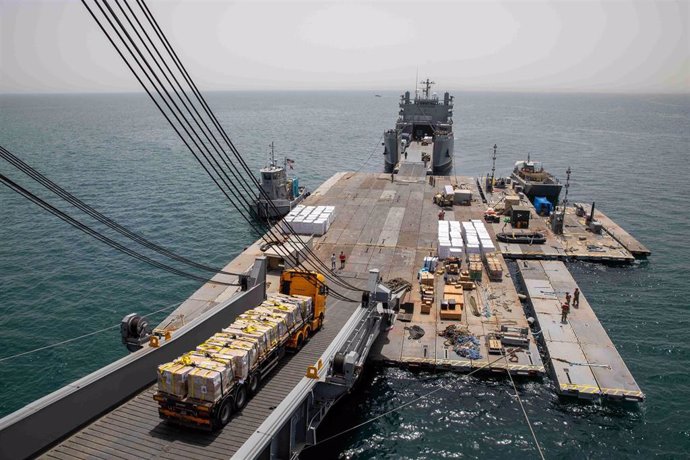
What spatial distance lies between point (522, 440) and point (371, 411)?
7.20 meters

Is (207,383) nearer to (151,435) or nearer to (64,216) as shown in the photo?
(151,435)

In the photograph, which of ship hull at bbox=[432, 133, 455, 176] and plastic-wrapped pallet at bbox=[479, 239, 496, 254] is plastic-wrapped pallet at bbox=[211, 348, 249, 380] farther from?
ship hull at bbox=[432, 133, 455, 176]

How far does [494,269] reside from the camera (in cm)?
3638

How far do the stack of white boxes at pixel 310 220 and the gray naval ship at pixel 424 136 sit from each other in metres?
27.9

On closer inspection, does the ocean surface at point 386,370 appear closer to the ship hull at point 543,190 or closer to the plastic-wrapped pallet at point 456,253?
the ship hull at point 543,190

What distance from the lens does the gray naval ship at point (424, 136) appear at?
81.7 metres

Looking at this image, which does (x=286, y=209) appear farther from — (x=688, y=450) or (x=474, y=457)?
(x=688, y=450)

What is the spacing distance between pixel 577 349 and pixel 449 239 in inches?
635

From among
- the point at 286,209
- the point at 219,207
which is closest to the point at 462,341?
the point at 286,209

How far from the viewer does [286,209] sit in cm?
5772

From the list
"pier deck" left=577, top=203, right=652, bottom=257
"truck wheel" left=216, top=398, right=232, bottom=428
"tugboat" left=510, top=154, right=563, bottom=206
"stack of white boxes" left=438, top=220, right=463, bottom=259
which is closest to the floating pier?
"pier deck" left=577, top=203, right=652, bottom=257

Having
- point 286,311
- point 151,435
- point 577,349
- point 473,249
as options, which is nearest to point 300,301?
point 286,311

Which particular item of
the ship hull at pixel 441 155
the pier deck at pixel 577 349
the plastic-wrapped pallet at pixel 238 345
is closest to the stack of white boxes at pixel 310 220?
the pier deck at pixel 577 349

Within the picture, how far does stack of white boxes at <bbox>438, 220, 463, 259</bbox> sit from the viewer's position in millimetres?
39562
